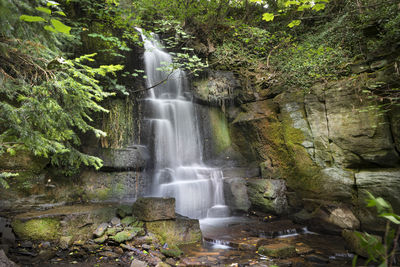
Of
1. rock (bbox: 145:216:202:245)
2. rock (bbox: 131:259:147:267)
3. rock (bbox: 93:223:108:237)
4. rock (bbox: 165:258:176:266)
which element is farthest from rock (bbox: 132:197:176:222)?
rock (bbox: 131:259:147:267)

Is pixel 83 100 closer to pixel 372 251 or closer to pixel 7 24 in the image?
pixel 7 24

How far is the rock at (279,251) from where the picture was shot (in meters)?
4.40

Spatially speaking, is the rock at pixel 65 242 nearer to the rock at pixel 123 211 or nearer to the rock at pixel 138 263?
the rock at pixel 123 211

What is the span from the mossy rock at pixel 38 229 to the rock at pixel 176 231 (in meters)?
1.63

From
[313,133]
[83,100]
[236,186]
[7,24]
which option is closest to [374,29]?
[313,133]

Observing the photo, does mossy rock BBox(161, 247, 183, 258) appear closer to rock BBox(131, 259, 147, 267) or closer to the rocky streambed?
the rocky streambed

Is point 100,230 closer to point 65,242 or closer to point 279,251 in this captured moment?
point 65,242

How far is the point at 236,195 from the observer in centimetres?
Answer: 753

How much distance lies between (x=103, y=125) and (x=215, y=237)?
441 cm

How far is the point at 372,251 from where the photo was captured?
3.24 ft

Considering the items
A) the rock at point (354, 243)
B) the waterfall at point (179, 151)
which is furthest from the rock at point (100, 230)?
the rock at point (354, 243)

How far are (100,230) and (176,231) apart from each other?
1.46 m

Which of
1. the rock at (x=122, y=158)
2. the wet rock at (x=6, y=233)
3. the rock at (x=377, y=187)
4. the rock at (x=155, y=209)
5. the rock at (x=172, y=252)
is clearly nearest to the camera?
the wet rock at (x=6, y=233)

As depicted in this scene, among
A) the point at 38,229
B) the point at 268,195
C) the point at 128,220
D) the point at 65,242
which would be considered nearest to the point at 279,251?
the point at 268,195
